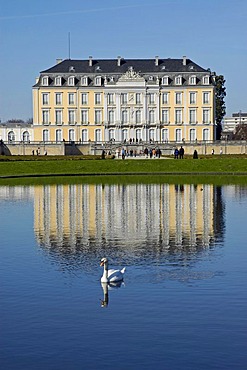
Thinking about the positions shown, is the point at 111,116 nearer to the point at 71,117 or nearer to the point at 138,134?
the point at 138,134

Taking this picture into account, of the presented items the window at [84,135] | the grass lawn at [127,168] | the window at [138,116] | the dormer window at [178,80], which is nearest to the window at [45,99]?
the window at [84,135]

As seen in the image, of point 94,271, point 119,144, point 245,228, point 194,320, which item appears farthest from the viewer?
point 119,144

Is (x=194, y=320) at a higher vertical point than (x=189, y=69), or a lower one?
lower

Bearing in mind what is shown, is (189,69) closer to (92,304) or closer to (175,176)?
(175,176)

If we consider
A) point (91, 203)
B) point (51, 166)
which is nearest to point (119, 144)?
point (51, 166)

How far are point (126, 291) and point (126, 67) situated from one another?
76483 millimetres

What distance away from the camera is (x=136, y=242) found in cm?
1717

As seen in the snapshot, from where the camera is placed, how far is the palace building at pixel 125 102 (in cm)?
8638

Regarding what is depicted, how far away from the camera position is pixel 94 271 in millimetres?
13641

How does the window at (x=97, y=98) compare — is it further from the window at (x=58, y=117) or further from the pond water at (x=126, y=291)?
the pond water at (x=126, y=291)

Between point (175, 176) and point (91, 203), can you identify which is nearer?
point (91, 203)

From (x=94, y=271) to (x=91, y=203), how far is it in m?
12.8

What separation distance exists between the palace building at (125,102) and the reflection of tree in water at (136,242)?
6433cm

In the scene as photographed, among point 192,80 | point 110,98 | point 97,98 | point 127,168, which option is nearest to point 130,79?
point 110,98
